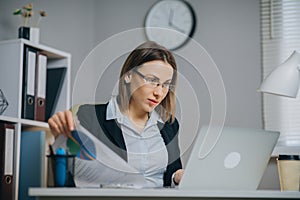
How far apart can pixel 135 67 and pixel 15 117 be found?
37.4 inches

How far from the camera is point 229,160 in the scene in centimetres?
133

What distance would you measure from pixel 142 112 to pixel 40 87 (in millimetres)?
1098

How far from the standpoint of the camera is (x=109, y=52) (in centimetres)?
163

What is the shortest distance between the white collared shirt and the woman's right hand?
32 centimetres

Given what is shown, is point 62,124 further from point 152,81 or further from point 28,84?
point 28,84

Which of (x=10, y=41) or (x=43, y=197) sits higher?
(x=10, y=41)

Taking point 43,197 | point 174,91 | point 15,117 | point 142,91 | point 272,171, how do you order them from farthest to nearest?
point 272,171
point 15,117
point 174,91
point 142,91
point 43,197

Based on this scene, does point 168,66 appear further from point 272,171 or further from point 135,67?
point 272,171

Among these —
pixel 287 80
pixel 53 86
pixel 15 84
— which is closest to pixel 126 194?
pixel 287 80

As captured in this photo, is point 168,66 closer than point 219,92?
Yes

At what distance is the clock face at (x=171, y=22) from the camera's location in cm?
310

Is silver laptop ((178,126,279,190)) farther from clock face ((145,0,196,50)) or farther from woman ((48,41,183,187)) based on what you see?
clock face ((145,0,196,50))

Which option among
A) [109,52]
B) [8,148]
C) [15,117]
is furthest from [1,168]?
[109,52]

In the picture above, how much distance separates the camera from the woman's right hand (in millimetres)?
1209
